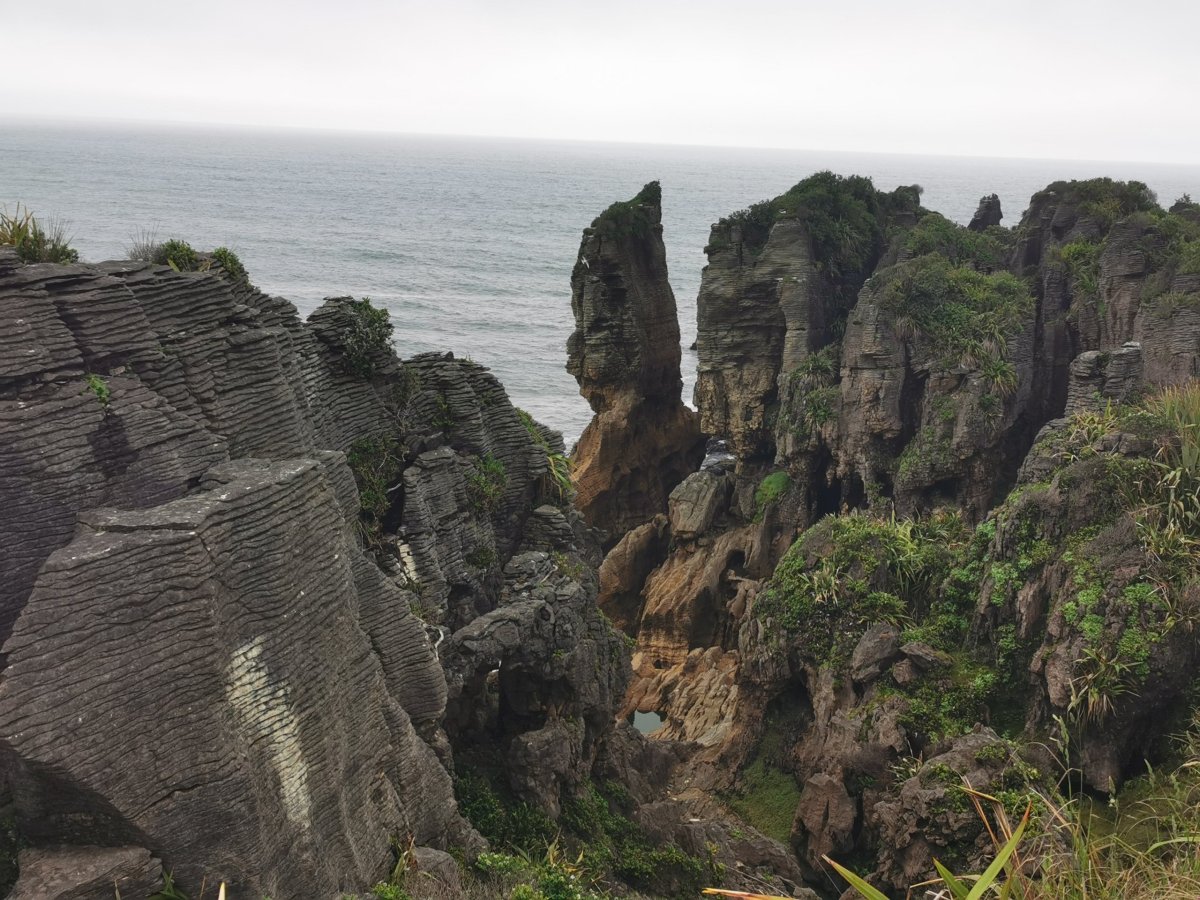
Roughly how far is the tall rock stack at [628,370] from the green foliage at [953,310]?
33.0 feet

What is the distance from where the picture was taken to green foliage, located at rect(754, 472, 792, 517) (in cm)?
3741

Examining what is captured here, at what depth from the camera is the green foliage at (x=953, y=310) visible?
33250mm

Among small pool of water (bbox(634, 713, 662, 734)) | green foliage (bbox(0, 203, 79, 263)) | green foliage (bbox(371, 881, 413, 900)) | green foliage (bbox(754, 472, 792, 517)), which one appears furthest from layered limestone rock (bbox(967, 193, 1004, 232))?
green foliage (bbox(371, 881, 413, 900))

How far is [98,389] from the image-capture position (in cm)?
1223

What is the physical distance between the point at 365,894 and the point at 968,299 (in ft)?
95.8

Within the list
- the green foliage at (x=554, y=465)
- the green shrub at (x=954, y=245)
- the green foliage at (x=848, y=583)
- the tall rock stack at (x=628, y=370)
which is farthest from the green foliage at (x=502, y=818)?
the green shrub at (x=954, y=245)

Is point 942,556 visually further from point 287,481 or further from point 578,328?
point 578,328

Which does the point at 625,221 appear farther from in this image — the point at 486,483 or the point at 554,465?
the point at 486,483

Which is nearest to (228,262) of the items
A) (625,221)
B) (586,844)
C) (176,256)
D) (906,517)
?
(176,256)

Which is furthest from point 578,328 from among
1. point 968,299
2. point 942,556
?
point 942,556

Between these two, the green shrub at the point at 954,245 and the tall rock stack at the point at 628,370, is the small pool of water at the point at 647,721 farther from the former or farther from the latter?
the green shrub at the point at 954,245

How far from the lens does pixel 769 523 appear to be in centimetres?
3731

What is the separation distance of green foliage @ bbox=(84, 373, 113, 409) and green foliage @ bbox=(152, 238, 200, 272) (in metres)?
3.36

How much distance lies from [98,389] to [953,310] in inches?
1124
